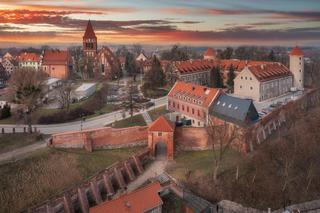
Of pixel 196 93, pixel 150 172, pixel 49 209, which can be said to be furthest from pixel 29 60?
pixel 49 209

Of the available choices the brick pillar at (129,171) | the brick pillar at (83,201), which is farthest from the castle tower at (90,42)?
the brick pillar at (83,201)

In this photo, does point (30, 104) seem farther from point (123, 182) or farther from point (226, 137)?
point (226, 137)

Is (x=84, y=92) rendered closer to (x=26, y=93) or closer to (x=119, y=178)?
→ (x=26, y=93)

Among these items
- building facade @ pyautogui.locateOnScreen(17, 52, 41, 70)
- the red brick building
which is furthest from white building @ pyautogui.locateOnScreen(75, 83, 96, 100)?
building facade @ pyautogui.locateOnScreen(17, 52, 41, 70)

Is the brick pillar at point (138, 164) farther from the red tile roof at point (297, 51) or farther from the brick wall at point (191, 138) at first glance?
the red tile roof at point (297, 51)

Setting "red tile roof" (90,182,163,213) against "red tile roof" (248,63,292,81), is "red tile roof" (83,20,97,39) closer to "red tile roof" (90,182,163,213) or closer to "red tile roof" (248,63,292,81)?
"red tile roof" (248,63,292,81)

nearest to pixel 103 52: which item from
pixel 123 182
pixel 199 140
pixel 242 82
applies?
pixel 242 82

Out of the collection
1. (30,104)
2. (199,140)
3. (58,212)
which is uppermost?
(30,104)
